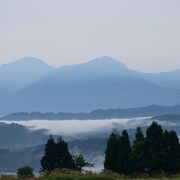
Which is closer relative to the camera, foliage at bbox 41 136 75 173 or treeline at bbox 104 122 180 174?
treeline at bbox 104 122 180 174

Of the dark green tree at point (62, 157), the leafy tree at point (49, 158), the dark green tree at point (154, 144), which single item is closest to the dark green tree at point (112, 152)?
the dark green tree at point (154, 144)

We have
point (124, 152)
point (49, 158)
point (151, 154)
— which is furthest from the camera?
point (49, 158)

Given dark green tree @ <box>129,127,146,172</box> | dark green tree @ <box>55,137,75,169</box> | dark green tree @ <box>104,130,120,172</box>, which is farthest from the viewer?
dark green tree @ <box>55,137,75,169</box>

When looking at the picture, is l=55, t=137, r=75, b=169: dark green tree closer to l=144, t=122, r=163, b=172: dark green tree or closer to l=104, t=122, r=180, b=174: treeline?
l=104, t=122, r=180, b=174: treeline

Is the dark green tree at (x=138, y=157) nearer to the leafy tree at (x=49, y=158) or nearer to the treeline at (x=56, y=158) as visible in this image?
the treeline at (x=56, y=158)

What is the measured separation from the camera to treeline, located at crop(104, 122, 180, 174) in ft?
141

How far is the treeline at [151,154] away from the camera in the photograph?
141 feet

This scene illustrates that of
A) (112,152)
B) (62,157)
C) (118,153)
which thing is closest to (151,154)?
(118,153)

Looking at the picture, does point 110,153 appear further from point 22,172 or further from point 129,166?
point 22,172

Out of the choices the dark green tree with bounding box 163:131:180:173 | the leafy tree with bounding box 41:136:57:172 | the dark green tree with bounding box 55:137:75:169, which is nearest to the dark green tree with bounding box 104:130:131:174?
the dark green tree with bounding box 163:131:180:173

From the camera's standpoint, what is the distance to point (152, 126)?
4491 centimetres

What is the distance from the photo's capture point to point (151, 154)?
4434 centimetres

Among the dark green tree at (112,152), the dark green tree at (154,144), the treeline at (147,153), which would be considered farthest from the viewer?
the dark green tree at (112,152)

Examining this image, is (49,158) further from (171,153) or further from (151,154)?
(171,153)
